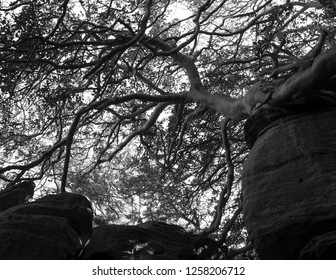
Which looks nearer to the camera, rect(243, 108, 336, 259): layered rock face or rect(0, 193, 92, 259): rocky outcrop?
rect(243, 108, 336, 259): layered rock face

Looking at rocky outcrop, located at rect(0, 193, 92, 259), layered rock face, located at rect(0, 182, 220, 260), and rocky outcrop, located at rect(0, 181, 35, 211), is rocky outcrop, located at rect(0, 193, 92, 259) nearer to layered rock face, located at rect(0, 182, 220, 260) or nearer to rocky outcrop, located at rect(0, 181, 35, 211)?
layered rock face, located at rect(0, 182, 220, 260)

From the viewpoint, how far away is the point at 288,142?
518cm

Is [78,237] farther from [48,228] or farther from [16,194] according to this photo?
[16,194]

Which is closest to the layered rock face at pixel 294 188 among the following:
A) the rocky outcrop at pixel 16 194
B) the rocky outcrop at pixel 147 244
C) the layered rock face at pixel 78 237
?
the rocky outcrop at pixel 147 244

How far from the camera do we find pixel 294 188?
4.72m

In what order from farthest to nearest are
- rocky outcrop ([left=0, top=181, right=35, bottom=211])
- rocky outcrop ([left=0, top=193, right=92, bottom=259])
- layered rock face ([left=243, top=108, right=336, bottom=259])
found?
rocky outcrop ([left=0, top=181, right=35, bottom=211]) → rocky outcrop ([left=0, top=193, right=92, bottom=259]) → layered rock face ([left=243, top=108, right=336, bottom=259])

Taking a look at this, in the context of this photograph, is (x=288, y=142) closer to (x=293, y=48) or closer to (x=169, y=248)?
(x=169, y=248)

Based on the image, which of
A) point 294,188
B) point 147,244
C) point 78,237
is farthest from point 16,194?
point 294,188

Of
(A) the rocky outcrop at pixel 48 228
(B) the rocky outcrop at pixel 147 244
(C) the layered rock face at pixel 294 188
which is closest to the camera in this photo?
(C) the layered rock face at pixel 294 188

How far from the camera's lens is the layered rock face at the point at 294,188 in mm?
4410

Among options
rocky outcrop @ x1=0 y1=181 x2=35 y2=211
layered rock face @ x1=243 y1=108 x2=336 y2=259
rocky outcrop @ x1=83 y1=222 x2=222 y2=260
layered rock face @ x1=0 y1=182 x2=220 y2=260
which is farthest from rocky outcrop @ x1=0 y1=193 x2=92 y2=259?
layered rock face @ x1=243 y1=108 x2=336 y2=259

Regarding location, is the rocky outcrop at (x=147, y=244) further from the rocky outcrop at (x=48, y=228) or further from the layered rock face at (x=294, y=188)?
the layered rock face at (x=294, y=188)

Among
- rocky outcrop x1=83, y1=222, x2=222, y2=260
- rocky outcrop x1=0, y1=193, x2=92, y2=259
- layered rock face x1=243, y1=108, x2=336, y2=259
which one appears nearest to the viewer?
layered rock face x1=243, y1=108, x2=336, y2=259

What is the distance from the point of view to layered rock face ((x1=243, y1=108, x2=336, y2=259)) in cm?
441
